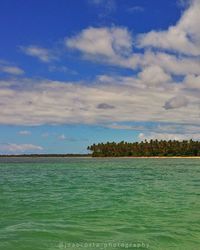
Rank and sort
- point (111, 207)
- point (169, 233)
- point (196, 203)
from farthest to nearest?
point (196, 203), point (111, 207), point (169, 233)

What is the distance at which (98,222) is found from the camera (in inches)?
745

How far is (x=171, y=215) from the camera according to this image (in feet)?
68.3

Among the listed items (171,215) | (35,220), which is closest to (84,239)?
(35,220)

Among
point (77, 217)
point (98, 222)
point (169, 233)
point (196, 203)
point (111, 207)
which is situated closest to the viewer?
point (169, 233)

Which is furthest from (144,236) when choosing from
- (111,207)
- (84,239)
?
(111,207)

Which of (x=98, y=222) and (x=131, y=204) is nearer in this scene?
(x=98, y=222)

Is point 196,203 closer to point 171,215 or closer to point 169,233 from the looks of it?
point 171,215

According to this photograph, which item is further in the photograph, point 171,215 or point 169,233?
point 171,215

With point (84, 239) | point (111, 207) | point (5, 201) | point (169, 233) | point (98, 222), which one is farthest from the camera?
point (5, 201)

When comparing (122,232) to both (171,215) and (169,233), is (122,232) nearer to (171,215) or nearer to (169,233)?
(169,233)

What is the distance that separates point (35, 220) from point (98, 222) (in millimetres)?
2850

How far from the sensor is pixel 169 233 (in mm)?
16531

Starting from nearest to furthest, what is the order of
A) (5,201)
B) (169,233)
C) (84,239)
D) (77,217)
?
(84,239) → (169,233) → (77,217) → (5,201)

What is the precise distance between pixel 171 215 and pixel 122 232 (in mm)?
4884
